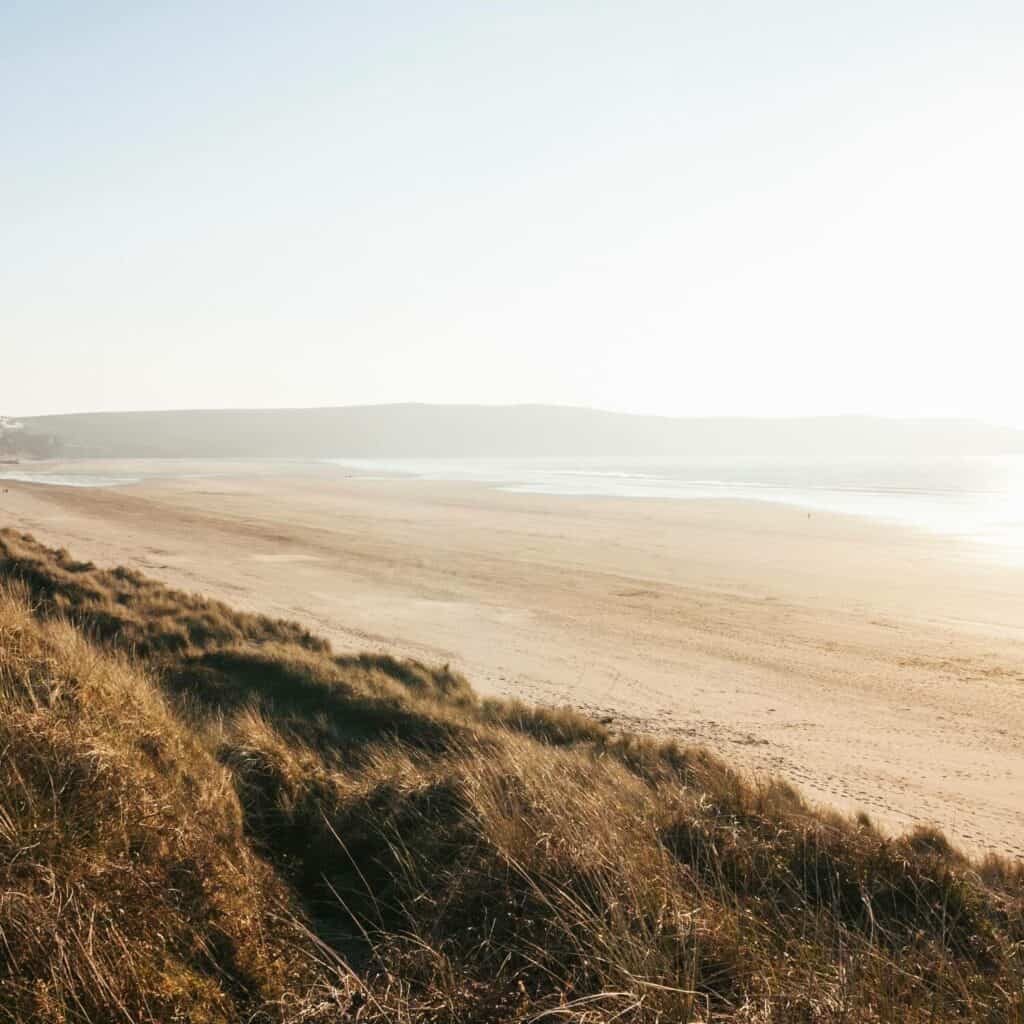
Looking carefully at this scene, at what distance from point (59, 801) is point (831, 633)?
16911mm

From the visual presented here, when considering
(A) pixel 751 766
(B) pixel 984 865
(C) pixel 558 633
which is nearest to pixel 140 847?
(B) pixel 984 865

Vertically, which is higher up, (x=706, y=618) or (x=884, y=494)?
(x=884, y=494)

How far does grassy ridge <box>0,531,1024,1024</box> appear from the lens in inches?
139

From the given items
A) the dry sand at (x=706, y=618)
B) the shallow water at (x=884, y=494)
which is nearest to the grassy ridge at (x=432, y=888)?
the dry sand at (x=706, y=618)

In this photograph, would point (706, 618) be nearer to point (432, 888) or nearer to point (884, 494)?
point (432, 888)

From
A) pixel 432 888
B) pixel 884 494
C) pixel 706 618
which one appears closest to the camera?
pixel 432 888

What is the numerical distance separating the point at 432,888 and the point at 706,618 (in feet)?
52.1

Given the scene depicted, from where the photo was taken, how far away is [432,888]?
16.3ft

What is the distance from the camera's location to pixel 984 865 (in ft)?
21.0

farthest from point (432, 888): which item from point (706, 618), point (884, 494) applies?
point (884, 494)

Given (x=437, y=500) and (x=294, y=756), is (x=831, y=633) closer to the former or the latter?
(x=294, y=756)

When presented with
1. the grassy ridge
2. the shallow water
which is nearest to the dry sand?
the grassy ridge

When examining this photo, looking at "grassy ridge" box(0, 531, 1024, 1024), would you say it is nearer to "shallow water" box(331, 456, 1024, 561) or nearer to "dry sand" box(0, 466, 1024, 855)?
"dry sand" box(0, 466, 1024, 855)

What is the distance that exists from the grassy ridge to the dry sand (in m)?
3.70
